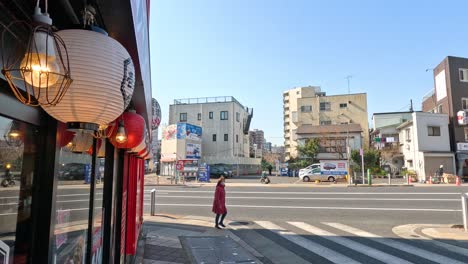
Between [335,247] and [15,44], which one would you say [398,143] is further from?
[15,44]

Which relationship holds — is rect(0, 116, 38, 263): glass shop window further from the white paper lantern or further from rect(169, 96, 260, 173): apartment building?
rect(169, 96, 260, 173): apartment building

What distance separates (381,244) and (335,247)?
130 cm

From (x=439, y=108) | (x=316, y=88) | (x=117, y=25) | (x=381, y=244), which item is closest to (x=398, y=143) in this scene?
(x=439, y=108)

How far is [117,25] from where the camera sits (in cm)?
222

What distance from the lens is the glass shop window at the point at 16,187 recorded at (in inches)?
64.9

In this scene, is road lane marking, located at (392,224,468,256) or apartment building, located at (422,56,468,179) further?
apartment building, located at (422,56,468,179)

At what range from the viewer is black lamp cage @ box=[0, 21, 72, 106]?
3.98 ft

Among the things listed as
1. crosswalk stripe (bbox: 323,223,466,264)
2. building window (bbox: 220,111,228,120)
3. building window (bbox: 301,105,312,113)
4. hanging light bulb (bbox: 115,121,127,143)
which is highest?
building window (bbox: 301,105,312,113)

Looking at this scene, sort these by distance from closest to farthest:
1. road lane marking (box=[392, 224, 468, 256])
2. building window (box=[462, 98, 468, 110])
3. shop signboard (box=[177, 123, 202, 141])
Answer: road lane marking (box=[392, 224, 468, 256]) < building window (box=[462, 98, 468, 110]) < shop signboard (box=[177, 123, 202, 141])

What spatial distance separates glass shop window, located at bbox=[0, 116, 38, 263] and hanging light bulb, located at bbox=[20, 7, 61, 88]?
54 cm

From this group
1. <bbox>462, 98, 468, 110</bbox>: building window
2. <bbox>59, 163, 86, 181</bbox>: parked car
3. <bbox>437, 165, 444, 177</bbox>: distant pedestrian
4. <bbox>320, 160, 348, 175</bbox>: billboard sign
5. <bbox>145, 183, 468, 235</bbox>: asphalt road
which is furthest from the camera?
<bbox>462, 98, 468, 110</bbox>: building window

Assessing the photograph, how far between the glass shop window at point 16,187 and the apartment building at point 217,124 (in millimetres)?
51469

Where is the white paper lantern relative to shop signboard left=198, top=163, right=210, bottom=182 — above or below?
above

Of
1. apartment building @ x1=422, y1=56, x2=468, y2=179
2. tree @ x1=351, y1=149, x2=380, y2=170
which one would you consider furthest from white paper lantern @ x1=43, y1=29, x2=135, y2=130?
apartment building @ x1=422, y1=56, x2=468, y2=179
